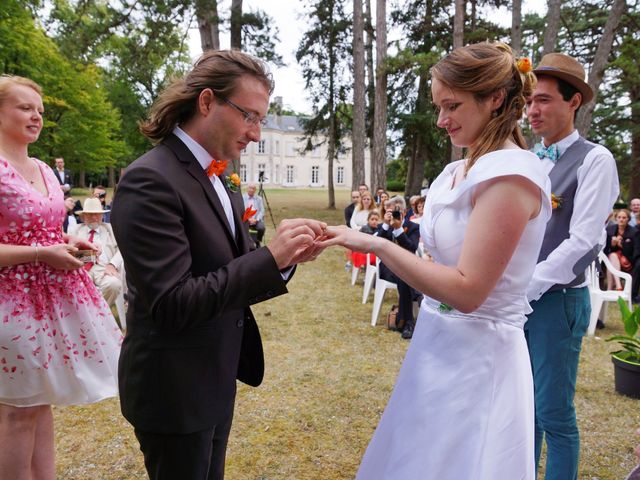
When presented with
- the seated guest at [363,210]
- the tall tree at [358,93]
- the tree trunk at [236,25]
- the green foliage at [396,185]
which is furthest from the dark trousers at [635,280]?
the green foliage at [396,185]

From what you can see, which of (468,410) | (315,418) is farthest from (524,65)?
(315,418)

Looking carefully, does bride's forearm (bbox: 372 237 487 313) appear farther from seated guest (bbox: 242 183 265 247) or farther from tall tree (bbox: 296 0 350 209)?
tall tree (bbox: 296 0 350 209)

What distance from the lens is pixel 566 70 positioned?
241 centimetres

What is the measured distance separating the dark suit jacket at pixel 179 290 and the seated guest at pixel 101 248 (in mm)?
4865

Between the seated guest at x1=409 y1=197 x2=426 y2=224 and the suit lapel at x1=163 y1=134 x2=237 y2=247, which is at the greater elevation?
the suit lapel at x1=163 y1=134 x2=237 y2=247

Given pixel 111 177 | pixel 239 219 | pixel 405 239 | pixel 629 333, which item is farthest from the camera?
pixel 111 177

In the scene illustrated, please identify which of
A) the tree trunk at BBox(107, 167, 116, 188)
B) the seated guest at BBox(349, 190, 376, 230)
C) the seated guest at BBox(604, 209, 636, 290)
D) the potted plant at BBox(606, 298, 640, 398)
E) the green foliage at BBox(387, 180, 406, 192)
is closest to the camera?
the potted plant at BBox(606, 298, 640, 398)

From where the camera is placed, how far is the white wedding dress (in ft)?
5.36

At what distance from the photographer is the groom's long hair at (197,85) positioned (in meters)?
1.64

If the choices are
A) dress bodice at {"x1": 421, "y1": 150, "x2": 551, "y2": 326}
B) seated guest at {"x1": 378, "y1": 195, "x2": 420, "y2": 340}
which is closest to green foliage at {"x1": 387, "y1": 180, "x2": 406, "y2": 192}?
seated guest at {"x1": 378, "y1": 195, "x2": 420, "y2": 340}

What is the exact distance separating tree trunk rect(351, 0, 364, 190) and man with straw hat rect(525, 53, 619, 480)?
46.0 ft

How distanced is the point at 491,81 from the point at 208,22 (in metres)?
15.8

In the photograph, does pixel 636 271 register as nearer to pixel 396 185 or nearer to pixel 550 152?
pixel 550 152

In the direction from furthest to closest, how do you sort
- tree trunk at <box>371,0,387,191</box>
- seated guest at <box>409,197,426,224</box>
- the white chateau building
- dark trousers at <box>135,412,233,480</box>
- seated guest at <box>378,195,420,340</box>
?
the white chateau building
tree trunk at <box>371,0,387,191</box>
seated guest at <box>409,197,426,224</box>
seated guest at <box>378,195,420,340</box>
dark trousers at <box>135,412,233,480</box>
